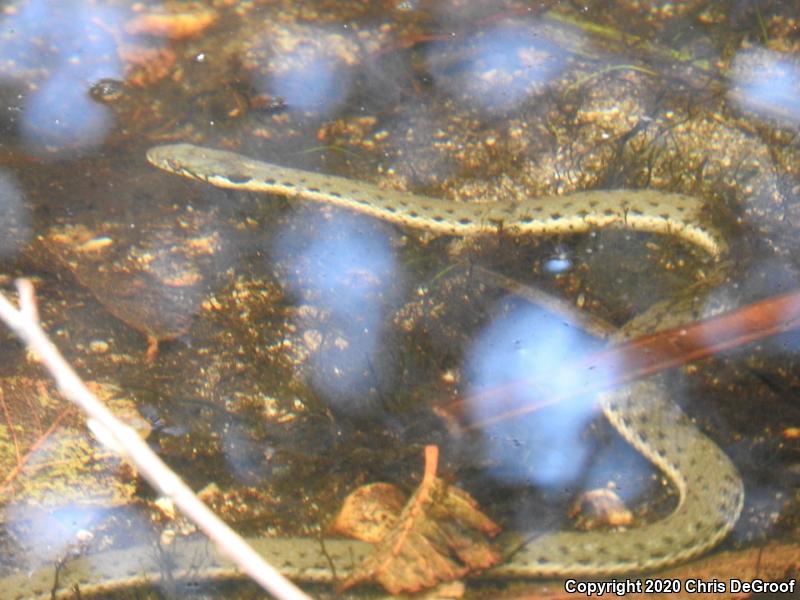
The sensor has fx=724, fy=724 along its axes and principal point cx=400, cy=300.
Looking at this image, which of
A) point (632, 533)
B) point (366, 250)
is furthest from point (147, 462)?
point (366, 250)

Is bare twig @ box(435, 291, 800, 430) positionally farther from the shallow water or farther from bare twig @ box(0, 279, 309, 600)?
bare twig @ box(0, 279, 309, 600)

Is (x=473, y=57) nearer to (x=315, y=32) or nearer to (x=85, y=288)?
(x=315, y=32)

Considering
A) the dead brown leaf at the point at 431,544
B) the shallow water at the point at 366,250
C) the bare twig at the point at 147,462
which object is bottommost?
the dead brown leaf at the point at 431,544

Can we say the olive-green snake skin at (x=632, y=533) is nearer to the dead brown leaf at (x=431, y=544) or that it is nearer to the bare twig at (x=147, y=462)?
the dead brown leaf at (x=431, y=544)

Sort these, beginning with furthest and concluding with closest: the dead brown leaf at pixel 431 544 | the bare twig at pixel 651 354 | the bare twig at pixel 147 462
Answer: the bare twig at pixel 651 354 < the dead brown leaf at pixel 431 544 < the bare twig at pixel 147 462

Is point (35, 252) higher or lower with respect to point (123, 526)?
higher

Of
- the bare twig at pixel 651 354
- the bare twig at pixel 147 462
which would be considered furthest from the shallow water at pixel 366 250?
the bare twig at pixel 147 462

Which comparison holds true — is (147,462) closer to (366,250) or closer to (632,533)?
(632,533)

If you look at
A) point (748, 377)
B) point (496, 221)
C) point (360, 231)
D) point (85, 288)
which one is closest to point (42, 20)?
point (85, 288)

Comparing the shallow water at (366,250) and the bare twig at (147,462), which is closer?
the bare twig at (147,462)
